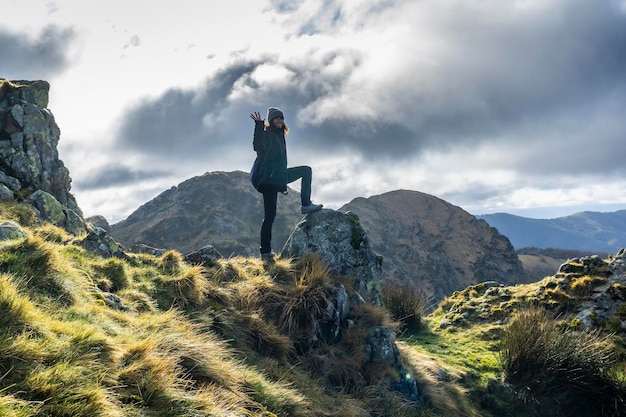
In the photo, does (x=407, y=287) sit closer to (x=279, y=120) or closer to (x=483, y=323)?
(x=483, y=323)

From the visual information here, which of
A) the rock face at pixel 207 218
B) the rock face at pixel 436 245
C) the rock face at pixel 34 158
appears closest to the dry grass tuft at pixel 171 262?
the rock face at pixel 34 158

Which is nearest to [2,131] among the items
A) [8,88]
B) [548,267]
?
[8,88]

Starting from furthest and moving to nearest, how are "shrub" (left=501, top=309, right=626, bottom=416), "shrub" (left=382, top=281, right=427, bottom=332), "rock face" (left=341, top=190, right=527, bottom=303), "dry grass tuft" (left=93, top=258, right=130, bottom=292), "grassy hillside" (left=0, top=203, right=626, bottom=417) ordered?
"rock face" (left=341, top=190, right=527, bottom=303) < "shrub" (left=382, top=281, right=427, bottom=332) < "shrub" (left=501, top=309, right=626, bottom=416) < "dry grass tuft" (left=93, top=258, right=130, bottom=292) < "grassy hillside" (left=0, top=203, right=626, bottom=417)

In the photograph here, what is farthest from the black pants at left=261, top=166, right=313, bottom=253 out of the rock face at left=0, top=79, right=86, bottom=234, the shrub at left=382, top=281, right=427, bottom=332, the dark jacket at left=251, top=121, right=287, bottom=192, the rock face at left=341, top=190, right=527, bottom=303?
the rock face at left=341, top=190, right=527, bottom=303

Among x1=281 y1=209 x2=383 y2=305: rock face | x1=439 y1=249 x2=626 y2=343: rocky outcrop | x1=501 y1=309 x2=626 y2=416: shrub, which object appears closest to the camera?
x1=501 y1=309 x2=626 y2=416: shrub

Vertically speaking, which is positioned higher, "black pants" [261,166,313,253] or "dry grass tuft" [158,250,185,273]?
"black pants" [261,166,313,253]

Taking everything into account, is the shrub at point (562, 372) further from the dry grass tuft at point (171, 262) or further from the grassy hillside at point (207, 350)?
the dry grass tuft at point (171, 262)

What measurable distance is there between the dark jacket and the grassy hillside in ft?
7.28

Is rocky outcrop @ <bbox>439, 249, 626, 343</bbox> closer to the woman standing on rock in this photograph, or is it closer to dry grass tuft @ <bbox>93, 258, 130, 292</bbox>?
the woman standing on rock

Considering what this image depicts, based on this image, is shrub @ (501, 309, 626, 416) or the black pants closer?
shrub @ (501, 309, 626, 416)

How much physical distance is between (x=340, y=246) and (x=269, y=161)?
10.0ft

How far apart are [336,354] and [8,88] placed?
103 ft

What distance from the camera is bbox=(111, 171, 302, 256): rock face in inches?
4191

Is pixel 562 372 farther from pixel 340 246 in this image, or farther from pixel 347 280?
pixel 340 246
